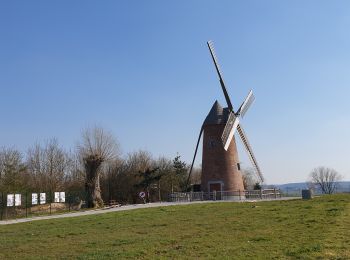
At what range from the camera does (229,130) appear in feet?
143

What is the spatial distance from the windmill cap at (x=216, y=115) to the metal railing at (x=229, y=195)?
286 inches

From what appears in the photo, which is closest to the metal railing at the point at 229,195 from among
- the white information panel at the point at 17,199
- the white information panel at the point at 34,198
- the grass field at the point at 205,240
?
the white information panel at the point at 34,198

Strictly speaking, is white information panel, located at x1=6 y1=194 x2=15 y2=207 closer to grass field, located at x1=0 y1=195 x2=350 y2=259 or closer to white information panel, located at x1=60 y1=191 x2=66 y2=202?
white information panel, located at x1=60 y1=191 x2=66 y2=202

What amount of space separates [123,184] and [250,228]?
4169cm

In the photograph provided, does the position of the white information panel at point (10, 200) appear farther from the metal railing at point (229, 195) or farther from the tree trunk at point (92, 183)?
the metal railing at point (229, 195)

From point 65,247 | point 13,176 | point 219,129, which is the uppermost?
point 219,129

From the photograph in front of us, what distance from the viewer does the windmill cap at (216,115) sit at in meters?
44.8

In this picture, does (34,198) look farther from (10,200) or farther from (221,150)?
(221,150)

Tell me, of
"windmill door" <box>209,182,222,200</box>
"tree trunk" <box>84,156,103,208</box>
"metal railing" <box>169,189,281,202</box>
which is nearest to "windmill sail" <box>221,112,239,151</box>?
"windmill door" <box>209,182,222,200</box>

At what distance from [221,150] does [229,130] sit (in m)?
2.30

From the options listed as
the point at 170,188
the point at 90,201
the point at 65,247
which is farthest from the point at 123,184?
the point at 65,247

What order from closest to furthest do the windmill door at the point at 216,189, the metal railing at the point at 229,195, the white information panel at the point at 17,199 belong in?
the white information panel at the point at 17,199
the metal railing at the point at 229,195
the windmill door at the point at 216,189

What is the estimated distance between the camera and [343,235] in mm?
12430

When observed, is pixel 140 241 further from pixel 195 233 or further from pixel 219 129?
pixel 219 129
